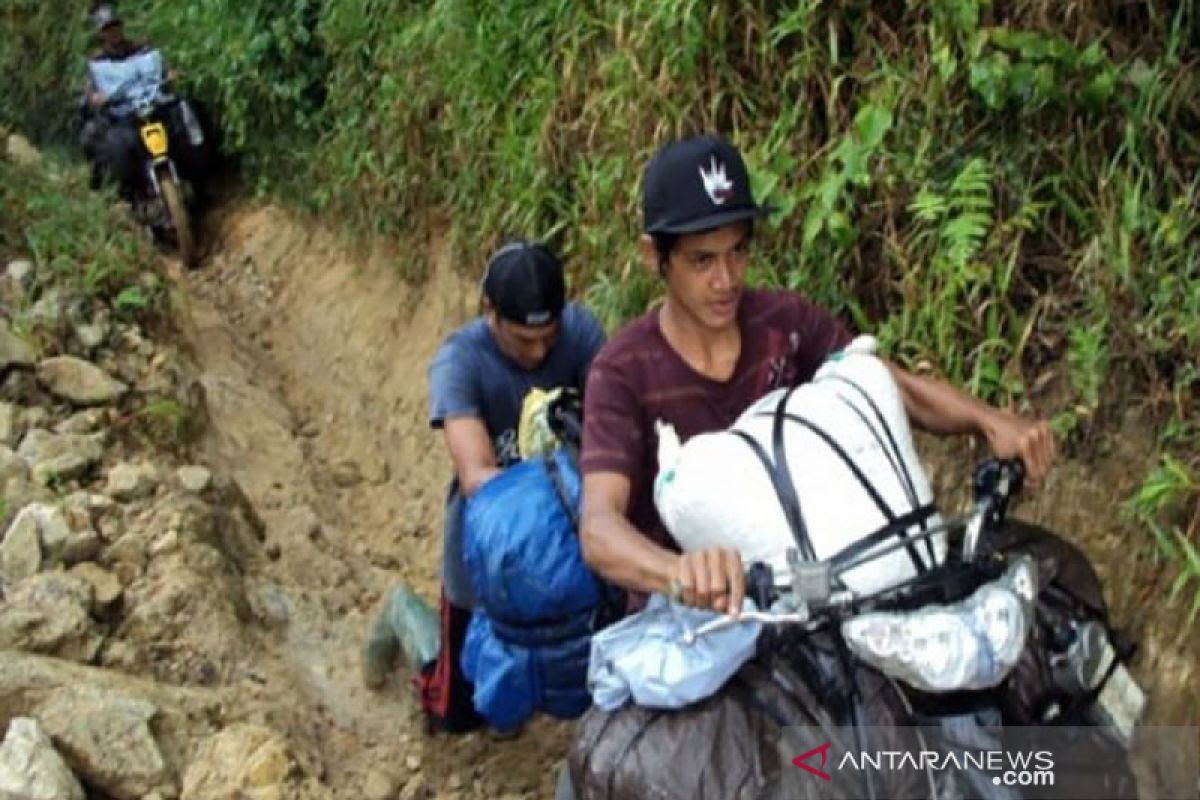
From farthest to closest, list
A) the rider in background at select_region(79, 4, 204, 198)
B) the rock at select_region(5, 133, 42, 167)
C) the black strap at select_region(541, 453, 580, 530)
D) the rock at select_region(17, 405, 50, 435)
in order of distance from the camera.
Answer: the rider in background at select_region(79, 4, 204, 198) → the rock at select_region(5, 133, 42, 167) → the rock at select_region(17, 405, 50, 435) → the black strap at select_region(541, 453, 580, 530)

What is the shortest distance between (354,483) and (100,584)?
1.97m

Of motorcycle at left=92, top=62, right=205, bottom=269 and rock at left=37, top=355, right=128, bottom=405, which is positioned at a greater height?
motorcycle at left=92, top=62, right=205, bottom=269

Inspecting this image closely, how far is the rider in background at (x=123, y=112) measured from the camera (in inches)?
364

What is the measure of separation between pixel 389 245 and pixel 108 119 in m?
3.03

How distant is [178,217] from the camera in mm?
9039

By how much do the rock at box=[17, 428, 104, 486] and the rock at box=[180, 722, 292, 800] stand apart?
1.54 metres

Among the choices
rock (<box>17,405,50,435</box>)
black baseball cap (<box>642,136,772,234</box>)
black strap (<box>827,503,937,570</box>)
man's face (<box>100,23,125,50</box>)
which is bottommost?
black strap (<box>827,503,937,570</box>)

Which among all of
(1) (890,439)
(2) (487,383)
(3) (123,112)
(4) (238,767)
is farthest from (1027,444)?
(3) (123,112)

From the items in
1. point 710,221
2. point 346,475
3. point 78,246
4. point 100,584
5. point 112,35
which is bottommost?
point 346,475

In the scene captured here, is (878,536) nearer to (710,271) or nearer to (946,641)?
(946,641)

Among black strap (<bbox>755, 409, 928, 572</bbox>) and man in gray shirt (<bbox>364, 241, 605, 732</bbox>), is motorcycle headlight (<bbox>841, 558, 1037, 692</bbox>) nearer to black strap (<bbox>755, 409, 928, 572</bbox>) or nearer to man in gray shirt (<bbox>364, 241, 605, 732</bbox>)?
black strap (<bbox>755, 409, 928, 572</bbox>)

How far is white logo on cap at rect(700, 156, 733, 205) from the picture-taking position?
8.39 ft

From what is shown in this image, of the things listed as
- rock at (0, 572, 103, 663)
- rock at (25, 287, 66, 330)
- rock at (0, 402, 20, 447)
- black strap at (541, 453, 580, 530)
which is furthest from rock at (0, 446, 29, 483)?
black strap at (541, 453, 580, 530)

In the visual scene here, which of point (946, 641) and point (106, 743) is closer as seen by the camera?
point (946, 641)
